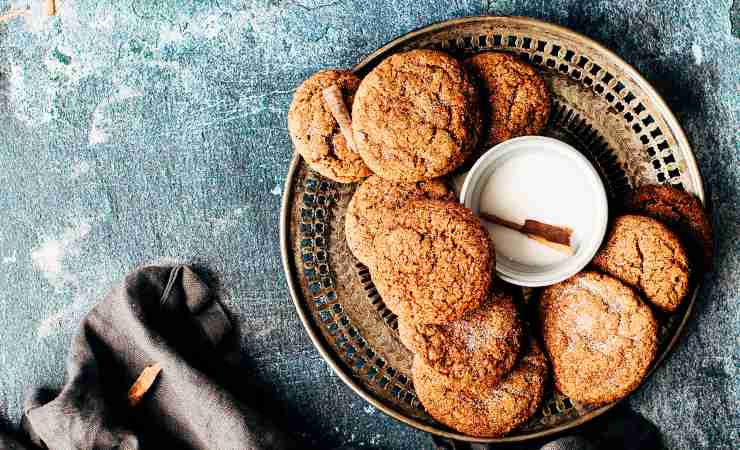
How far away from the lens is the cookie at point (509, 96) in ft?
4.15

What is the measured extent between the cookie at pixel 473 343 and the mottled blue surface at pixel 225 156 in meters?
0.36

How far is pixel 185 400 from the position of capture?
146 centimetres

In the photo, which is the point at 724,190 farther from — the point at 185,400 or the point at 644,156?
the point at 185,400

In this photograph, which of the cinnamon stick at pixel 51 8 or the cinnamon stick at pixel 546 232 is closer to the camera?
the cinnamon stick at pixel 546 232

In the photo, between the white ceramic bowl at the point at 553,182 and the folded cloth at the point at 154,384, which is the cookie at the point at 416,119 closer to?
the white ceramic bowl at the point at 553,182

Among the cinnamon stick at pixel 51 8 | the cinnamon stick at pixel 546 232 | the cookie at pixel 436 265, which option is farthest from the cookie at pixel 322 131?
the cinnamon stick at pixel 51 8

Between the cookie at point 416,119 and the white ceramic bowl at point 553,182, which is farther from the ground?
the cookie at point 416,119

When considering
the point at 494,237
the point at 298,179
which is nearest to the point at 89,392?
the point at 298,179

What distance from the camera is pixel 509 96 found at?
126 centimetres

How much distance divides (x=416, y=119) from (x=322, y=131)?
0.20 m

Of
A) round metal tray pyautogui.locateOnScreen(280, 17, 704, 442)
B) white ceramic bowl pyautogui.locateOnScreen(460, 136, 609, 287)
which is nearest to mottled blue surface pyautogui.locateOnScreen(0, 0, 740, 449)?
round metal tray pyautogui.locateOnScreen(280, 17, 704, 442)

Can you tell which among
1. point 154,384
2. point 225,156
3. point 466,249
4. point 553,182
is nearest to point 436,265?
point 466,249

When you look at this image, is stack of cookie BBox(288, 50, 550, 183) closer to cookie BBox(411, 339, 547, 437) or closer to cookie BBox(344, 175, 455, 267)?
cookie BBox(344, 175, 455, 267)

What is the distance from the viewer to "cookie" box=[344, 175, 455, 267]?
127 centimetres
